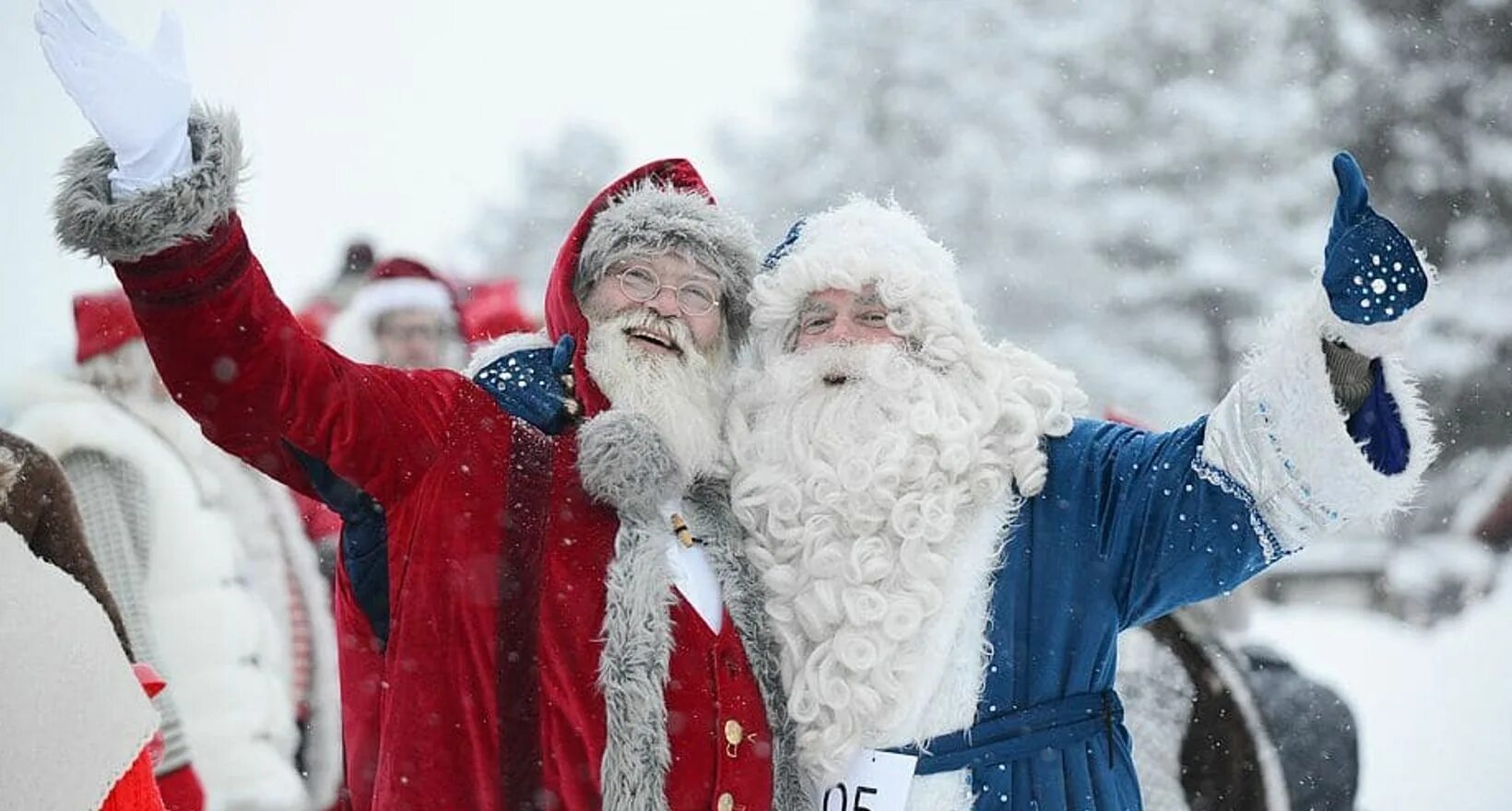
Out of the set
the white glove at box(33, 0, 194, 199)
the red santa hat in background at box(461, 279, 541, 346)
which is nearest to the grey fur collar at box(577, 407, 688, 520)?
the white glove at box(33, 0, 194, 199)

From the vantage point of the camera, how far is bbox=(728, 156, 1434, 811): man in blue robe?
2.90m

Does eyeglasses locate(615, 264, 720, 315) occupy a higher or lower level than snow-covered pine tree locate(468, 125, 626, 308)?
lower

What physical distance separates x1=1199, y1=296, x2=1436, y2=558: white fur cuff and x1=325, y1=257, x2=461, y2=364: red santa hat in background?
3768 millimetres

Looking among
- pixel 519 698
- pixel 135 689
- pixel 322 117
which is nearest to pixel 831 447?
pixel 519 698

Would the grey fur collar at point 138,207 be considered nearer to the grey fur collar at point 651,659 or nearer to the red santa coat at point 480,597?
the red santa coat at point 480,597

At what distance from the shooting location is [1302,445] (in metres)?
2.88

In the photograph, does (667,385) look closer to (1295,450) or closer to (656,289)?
(656,289)

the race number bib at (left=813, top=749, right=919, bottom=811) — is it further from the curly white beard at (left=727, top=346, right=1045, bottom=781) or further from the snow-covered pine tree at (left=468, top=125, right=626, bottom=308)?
the snow-covered pine tree at (left=468, top=125, right=626, bottom=308)

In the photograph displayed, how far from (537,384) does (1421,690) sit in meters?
9.16

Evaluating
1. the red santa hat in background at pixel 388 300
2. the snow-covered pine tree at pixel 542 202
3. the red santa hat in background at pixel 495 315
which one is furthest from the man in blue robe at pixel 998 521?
the snow-covered pine tree at pixel 542 202

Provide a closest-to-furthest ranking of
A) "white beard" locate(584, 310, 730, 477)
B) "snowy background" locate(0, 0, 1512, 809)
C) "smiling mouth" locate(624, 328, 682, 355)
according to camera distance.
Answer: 1. "white beard" locate(584, 310, 730, 477)
2. "smiling mouth" locate(624, 328, 682, 355)
3. "snowy background" locate(0, 0, 1512, 809)

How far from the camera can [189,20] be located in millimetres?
69250

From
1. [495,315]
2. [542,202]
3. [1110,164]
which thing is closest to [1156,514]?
[495,315]

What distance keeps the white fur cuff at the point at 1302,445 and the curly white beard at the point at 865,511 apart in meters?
0.45
